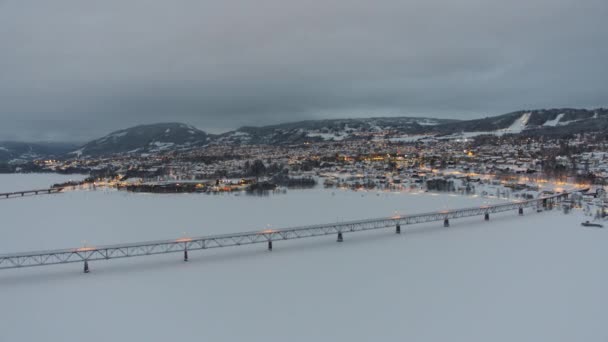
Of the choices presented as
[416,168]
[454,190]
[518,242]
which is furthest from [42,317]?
[416,168]

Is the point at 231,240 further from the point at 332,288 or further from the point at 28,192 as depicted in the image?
the point at 28,192

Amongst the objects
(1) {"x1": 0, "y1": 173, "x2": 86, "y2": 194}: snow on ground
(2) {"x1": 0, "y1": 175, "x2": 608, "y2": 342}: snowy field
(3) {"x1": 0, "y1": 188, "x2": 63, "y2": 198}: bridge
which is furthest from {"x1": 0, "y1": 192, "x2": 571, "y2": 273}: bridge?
(1) {"x1": 0, "y1": 173, "x2": 86, "y2": 194}: snow on ground

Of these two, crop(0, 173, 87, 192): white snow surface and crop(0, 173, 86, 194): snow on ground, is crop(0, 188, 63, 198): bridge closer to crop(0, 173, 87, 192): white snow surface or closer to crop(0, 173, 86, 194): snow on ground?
crop(0, 173, 87, 192): white snow surface

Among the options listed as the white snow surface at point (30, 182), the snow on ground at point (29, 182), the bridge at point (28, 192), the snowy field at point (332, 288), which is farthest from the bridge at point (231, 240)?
the snow on ground at point (29, 182)

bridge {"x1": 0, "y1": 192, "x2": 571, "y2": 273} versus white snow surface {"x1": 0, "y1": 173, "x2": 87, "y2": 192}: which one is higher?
white snow surface {"x1": 0, "y1": 173, "x2": 87, "y2": 192}

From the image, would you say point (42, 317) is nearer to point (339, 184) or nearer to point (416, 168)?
point (339, 184)

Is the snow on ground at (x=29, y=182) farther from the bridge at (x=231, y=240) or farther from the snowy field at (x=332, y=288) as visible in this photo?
the bridge at (x=231, y=240)

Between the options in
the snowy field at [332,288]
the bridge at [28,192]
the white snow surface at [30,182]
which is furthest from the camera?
the white snow surface at [30,182]
